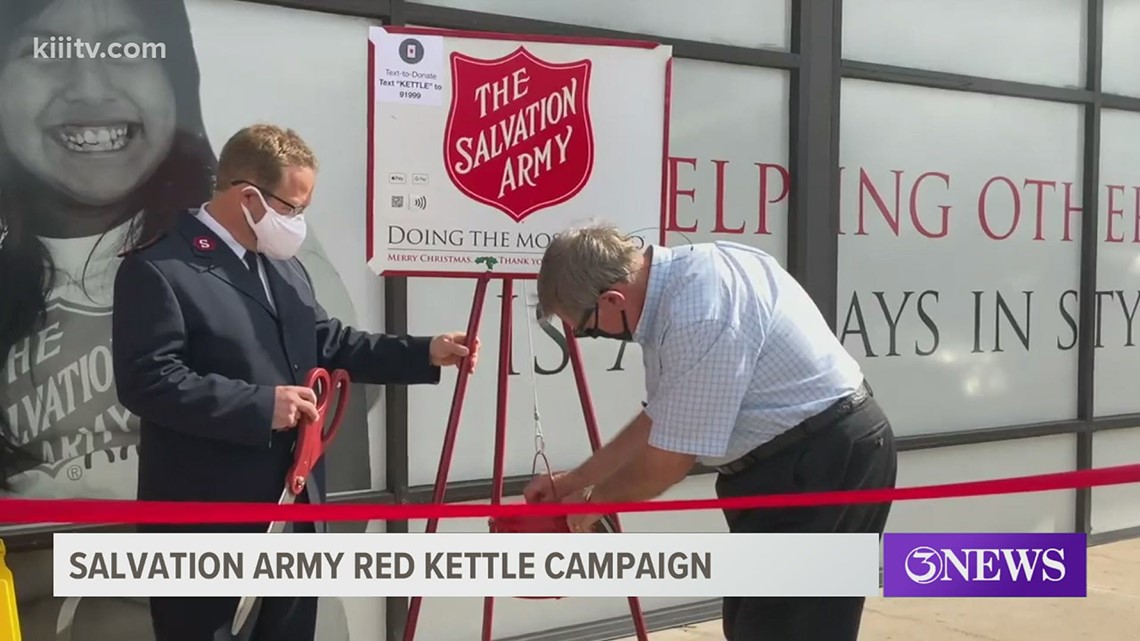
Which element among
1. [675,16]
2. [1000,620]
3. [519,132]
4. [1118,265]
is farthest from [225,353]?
[1118,265]

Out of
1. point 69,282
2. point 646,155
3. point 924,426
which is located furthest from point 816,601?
point 924,426

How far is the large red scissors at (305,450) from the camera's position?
2520 mm

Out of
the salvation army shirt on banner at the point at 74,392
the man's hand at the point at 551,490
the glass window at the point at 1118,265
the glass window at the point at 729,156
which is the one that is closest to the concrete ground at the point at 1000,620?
the glass window at the point at 1118,265

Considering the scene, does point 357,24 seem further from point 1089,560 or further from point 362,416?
point 1089,560

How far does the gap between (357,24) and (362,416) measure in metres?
1.32

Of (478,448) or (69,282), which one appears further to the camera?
(478,448)

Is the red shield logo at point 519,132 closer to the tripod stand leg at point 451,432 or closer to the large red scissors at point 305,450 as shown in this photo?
the tripod stand leg at point 451,432

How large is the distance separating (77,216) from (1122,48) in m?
5.16

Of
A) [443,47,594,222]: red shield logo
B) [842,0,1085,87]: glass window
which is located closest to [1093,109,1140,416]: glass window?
[842,0,1085,87]: glass window

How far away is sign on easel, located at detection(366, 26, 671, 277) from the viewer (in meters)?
3.05

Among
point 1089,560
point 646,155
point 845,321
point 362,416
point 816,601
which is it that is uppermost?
point 646,155

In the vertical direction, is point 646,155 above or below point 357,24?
below

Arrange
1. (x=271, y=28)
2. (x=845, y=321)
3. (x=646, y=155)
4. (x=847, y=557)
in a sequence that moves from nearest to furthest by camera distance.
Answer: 1. (x=847, y=557)
2. (x=646, y=155)
3. (x=271, y=28)
4. (x=845, y=321)

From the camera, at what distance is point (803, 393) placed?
2426 mm
